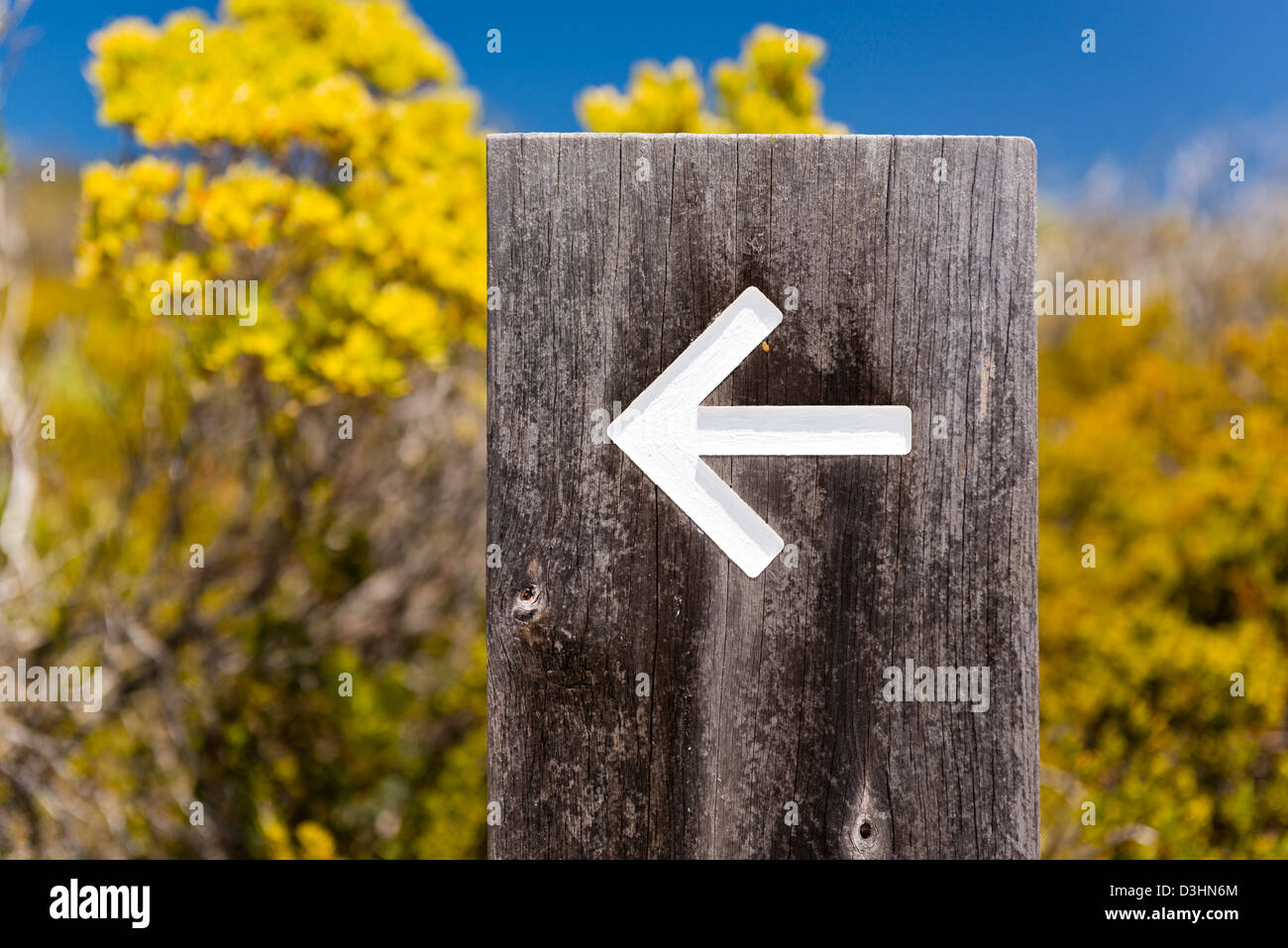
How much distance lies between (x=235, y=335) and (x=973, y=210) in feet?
6.31

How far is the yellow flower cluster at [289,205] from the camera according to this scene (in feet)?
7.35

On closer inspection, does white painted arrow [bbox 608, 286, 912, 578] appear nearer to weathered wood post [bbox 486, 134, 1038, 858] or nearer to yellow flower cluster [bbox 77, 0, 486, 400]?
weathered wood post [bbox 486, 134, 1038, 858]

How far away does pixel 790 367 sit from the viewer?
1.33 meters

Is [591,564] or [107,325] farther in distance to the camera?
[107,325]

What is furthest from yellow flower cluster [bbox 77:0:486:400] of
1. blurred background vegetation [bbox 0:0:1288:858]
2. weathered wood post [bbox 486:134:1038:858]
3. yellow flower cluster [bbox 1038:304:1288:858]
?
yellow flower cluster [bbox 1038:304:1288:858]

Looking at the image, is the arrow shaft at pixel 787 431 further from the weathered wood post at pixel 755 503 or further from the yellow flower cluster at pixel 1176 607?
the yellow flower cluster at pixel 1176 607

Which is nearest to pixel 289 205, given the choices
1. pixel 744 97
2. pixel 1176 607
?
pixel 744 97

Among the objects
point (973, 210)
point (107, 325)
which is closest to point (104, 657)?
point (973, 210)

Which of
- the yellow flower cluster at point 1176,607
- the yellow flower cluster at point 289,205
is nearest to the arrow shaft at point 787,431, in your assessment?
the yellow flower cluster at point 289,205

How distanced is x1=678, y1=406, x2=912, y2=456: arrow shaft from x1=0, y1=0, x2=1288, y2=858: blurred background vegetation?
1.24 metres

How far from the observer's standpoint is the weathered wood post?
1.33 meters

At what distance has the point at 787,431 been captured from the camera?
1319 mm

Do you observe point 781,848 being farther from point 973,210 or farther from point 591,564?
point 973,210

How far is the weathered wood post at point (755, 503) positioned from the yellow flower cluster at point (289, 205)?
108 cm
